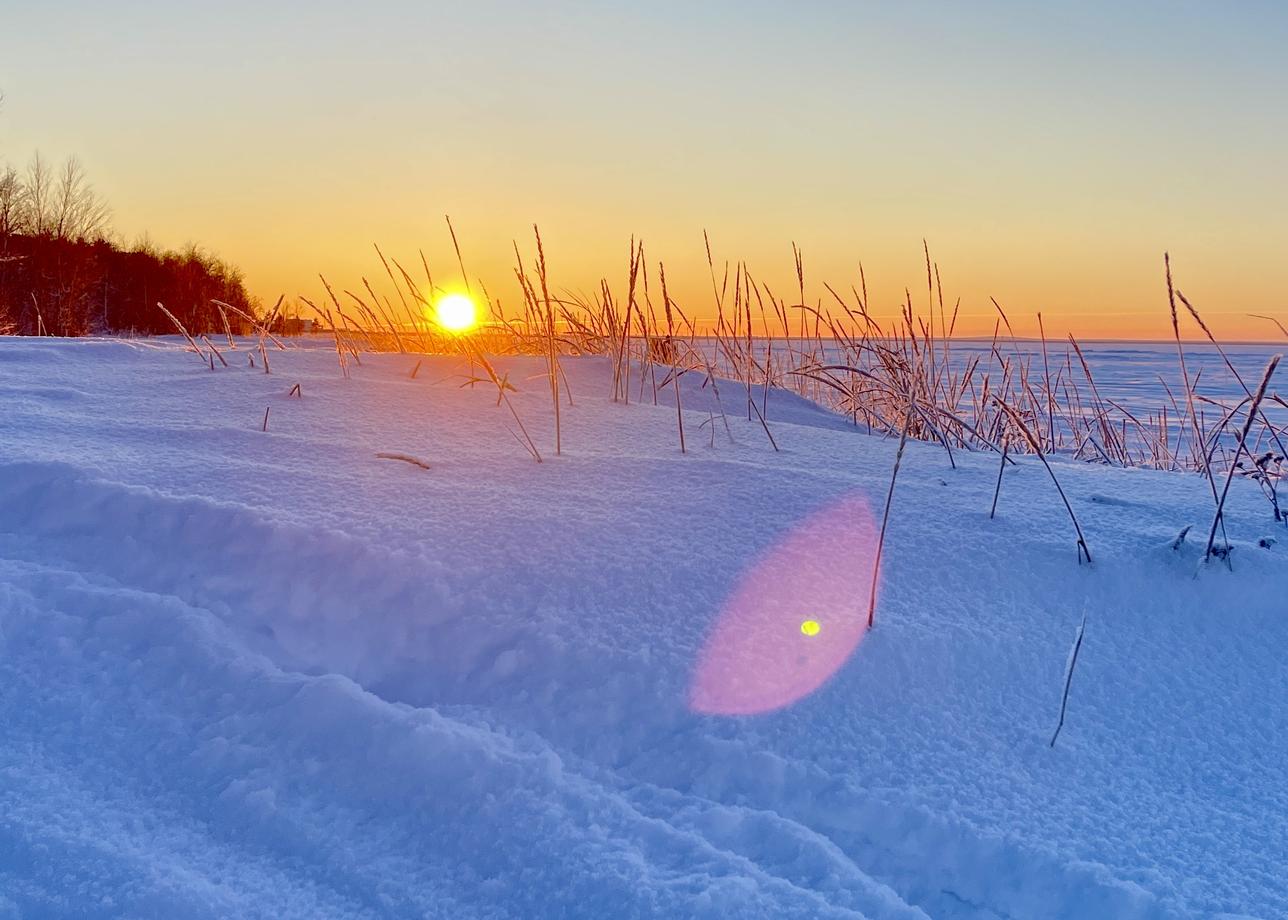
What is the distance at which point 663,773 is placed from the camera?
0.82 meters

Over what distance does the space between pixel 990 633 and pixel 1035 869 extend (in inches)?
14.3

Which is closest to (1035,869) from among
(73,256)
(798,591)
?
(798,591)

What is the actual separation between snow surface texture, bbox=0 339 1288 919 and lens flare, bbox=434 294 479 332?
3.78ft

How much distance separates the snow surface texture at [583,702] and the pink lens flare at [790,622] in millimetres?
14

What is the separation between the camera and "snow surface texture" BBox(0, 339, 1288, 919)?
70 cm

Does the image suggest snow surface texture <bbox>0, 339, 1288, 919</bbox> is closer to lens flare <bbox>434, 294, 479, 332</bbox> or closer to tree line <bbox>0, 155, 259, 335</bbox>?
lens flare <bbox>434, 294, 479, 332</bbox>

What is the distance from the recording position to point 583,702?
906 millimetres

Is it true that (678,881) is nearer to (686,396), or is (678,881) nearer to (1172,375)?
(686,396)

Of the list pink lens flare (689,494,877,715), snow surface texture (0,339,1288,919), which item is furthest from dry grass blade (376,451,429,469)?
pink lens flare (689,494,877,715)

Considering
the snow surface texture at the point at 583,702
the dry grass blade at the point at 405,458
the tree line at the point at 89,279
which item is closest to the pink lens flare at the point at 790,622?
the snow surface texture at the point at 583,702

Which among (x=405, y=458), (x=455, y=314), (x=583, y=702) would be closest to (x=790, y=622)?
Answer: (x=583, y=702)

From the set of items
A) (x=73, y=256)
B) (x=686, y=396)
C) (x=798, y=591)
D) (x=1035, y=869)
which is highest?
(x=73, y=256)

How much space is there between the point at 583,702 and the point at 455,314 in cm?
207

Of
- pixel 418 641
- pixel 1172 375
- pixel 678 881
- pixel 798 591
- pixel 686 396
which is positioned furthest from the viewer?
pixel 1172 375
